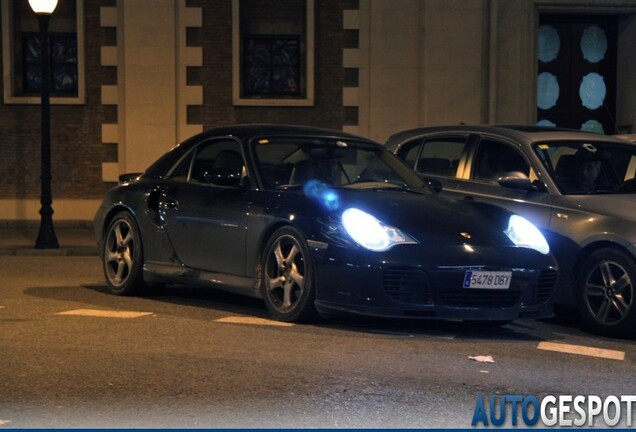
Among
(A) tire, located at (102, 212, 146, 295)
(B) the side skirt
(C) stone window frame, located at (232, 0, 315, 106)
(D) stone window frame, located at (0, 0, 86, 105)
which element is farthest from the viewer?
(C) stone window frame, located at (232, 0, 315, 106)

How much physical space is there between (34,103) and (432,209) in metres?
12.0

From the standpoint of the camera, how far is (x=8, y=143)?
→ 65.1 feet

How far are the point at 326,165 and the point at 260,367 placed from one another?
274 cm

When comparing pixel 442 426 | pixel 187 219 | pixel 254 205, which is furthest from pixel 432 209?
pixel 442 426

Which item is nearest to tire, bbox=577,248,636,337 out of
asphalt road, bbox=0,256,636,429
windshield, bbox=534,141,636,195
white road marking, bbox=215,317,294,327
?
asphalt road, bbox=0,256,636,429

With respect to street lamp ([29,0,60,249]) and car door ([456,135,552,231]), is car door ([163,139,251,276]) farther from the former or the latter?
street lamp ([29,0,60,249])

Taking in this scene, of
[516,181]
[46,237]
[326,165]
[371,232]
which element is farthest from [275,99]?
[371,232]

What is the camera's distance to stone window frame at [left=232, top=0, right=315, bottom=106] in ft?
65.7

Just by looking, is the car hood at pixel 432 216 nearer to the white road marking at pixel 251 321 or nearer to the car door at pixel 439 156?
the white road marking at pixel 251 321

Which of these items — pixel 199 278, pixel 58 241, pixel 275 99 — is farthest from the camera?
pixel 275 99

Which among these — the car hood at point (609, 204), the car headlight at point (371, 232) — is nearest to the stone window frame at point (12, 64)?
the car hood at point (609, 204)

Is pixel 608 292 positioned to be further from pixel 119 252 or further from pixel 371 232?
pixel 119 252

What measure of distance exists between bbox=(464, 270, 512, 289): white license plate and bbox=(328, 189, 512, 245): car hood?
10.4 inches

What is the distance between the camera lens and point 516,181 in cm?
999
